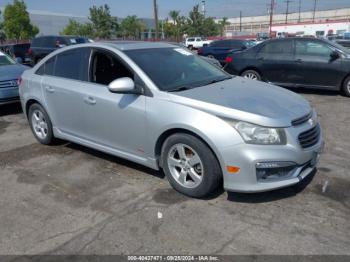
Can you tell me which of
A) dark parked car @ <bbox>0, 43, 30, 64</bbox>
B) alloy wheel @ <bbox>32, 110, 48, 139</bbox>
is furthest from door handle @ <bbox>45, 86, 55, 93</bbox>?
dark parked car @ <bbox>0, 43, 30, 64</bbox>

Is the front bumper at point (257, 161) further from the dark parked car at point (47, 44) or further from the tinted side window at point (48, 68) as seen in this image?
the dark parked car at point (47, 44)

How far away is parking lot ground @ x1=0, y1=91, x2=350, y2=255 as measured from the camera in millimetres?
3033

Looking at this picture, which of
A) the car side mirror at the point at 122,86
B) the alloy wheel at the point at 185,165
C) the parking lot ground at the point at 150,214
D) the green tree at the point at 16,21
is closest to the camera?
the parking lot ground at the point at 150,214

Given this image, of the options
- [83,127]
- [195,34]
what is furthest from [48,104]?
[195,34]

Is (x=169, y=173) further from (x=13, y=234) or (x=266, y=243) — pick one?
(x=13, y=234)

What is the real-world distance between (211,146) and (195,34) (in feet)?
220

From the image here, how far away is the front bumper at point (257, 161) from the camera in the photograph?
10.8ft

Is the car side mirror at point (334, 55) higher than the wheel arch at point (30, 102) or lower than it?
higher

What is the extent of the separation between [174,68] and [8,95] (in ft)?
16.7

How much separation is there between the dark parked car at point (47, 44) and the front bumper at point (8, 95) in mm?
11804

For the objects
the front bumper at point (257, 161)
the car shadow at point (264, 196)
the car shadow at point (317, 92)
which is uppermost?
the front bumper at point (257, 161)

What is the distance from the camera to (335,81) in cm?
882

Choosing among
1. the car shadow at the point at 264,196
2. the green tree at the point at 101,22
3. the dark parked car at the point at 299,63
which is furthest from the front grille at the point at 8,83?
the green tree at the point at 101,22

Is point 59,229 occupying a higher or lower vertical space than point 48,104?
lower
